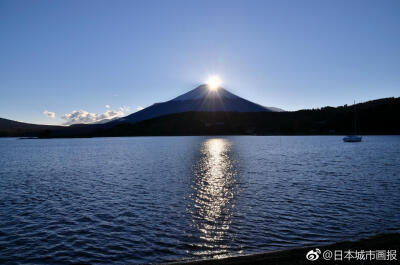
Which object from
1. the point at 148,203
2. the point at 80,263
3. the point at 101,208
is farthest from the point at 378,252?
the point at 101,208

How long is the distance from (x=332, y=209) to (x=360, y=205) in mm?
2809

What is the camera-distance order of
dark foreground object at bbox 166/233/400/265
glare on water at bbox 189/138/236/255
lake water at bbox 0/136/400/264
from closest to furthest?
dark foreground object at bbox 166/233/400/265, lake water at bbox 0/136/400/264, glare on water at bbox 189/138/236/255

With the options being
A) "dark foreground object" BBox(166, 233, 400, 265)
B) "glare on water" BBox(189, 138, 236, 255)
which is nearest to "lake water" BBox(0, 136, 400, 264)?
"glare on water" BBox(189, 138, 236, 255)

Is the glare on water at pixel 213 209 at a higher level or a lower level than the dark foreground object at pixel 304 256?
lower

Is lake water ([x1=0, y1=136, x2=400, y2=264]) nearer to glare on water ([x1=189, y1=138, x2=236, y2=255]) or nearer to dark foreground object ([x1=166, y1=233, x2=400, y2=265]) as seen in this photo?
glare on water ([x1=189, y1=138, x2=236, y2=255])

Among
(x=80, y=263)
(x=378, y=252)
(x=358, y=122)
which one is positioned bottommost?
(x=80, y=263)

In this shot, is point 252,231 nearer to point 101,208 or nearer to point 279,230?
point 279,230

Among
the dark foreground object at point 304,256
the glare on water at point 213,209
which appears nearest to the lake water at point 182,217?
the glare on water at point 213,209

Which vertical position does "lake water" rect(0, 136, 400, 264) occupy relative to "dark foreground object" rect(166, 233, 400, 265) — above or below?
below

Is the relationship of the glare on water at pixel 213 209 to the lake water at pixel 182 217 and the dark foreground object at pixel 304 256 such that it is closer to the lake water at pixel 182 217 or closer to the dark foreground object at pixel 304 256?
the lake water at pixel 182 217

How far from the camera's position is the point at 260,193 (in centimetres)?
2659

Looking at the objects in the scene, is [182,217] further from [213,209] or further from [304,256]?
[304,256]

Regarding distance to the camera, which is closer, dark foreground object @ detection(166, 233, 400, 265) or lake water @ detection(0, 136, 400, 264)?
dark foreground object @ detection(166, 233, 400, 265)

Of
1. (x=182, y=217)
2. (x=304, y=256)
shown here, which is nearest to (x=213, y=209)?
(x=182, y=217)
